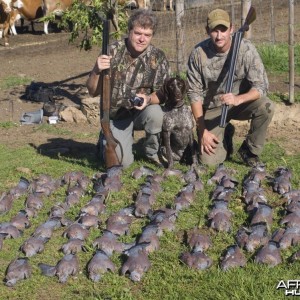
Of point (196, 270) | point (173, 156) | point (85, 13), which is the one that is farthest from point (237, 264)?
point (85, 13)

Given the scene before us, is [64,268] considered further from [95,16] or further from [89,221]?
[95,16]

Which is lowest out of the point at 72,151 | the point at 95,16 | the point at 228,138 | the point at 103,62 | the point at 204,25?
the point at 72,151

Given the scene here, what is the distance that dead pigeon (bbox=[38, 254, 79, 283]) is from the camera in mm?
5316

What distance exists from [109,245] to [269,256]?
51.9 inches

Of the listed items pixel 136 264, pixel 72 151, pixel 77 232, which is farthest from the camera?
pixel 72 151

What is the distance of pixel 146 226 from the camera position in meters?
6.06

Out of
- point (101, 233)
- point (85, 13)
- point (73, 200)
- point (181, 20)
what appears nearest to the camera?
point (101, 233)

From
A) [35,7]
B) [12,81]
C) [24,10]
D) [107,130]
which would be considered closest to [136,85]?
[107,130]

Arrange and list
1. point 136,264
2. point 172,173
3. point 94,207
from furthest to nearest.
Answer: point 172,173, point 94,207, point 136,264

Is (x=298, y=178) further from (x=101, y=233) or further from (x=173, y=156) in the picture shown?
(x=101, y=233)

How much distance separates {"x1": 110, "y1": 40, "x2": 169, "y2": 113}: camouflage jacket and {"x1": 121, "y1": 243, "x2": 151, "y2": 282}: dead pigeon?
283 centimetres

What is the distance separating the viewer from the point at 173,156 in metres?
8.20

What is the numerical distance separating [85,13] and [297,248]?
6172 mm

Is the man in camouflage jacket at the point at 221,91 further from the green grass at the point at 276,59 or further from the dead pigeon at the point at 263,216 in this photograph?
the green grass at the point at 276,59
